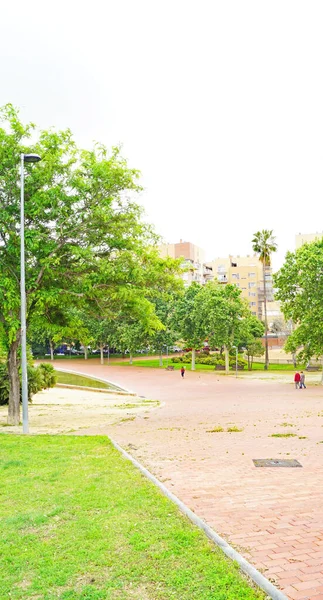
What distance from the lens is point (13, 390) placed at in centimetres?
1844

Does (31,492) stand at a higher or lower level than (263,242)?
lower

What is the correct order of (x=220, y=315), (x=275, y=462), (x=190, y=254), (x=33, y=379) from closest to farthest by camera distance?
(x=275, y=462) < (x=33, y=379) < (x=220, y=315) < (x=190, y=254)

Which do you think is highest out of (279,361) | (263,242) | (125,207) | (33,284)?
(263,242)

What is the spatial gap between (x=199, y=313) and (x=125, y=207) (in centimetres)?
3478

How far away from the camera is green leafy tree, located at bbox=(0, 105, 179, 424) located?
664 inches

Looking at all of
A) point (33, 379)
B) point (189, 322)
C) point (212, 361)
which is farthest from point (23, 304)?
point (212, 361)

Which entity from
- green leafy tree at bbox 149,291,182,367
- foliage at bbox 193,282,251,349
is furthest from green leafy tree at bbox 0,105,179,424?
green leafy tree at bbox 149,291,182,367

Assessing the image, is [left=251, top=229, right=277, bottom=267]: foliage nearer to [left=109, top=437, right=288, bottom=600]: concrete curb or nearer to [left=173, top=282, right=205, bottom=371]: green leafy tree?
[left=173, top=282, right=205, bottom=371]: green leafy tree

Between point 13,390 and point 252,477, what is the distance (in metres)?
12.5

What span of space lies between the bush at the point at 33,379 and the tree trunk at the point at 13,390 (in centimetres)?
476

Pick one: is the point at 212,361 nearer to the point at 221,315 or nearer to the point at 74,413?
the point at 221,315

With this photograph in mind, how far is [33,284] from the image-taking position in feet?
55.8

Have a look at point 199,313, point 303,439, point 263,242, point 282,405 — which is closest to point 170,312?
point 199,313

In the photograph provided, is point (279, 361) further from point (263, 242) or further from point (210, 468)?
point (210, 468)
